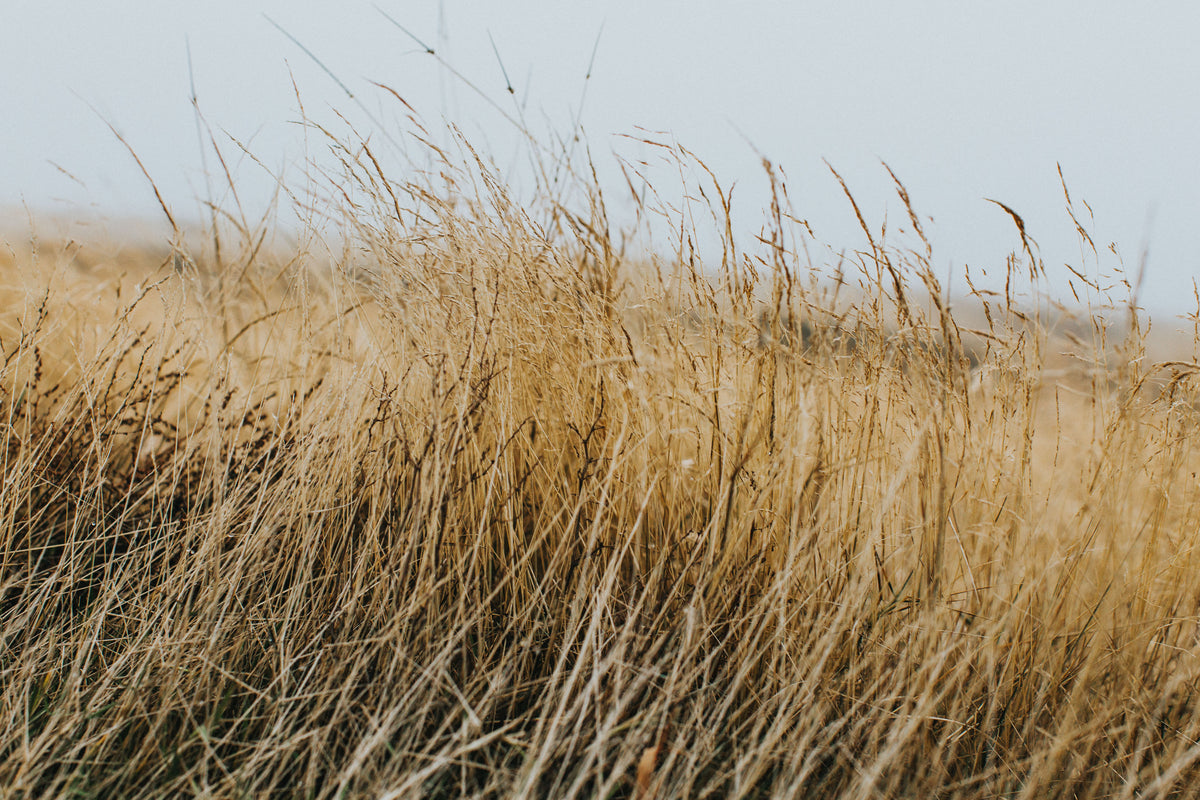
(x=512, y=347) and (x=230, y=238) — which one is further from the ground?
(x=230, y=238)

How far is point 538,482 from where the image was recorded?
1454 mm

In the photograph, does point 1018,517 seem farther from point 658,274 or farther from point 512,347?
point 512,347

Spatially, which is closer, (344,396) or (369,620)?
(369,620)

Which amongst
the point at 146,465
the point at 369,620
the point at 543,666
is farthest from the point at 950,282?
the point at 146,465

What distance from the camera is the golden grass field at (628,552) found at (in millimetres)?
1108

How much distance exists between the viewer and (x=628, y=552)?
141 centimetres

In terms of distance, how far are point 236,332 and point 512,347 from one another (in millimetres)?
692

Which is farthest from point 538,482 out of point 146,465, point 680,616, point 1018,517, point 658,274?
point 146,465

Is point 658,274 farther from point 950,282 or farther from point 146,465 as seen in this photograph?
point 146,465

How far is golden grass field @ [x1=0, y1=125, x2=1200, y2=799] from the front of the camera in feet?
3.64

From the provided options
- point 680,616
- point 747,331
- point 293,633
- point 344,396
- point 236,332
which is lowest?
point 293,633

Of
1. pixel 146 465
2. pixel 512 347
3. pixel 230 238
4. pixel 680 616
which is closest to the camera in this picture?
pixel 680 616

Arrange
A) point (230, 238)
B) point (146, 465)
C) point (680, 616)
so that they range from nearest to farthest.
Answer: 1. point (680, 616)
2. point (230, 238)
3. point (146, 465)

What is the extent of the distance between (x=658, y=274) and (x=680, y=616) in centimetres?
72
